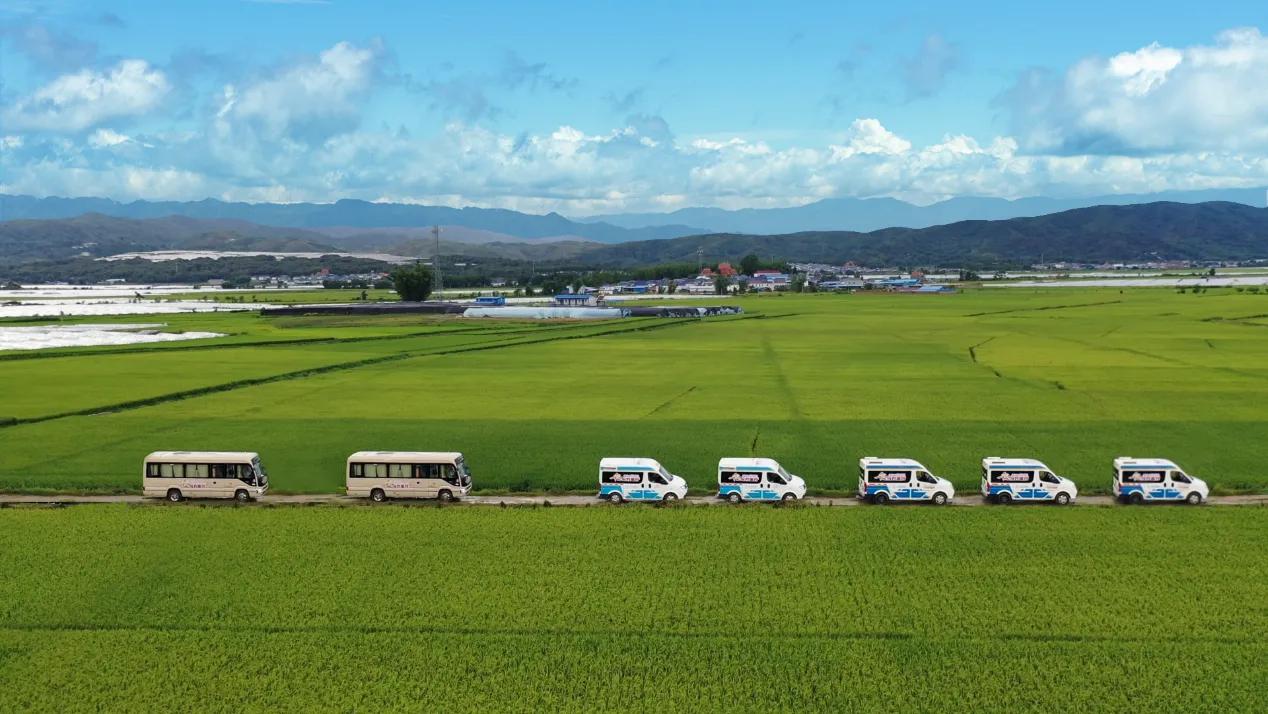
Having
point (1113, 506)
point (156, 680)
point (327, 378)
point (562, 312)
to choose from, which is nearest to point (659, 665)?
point (156, 680)

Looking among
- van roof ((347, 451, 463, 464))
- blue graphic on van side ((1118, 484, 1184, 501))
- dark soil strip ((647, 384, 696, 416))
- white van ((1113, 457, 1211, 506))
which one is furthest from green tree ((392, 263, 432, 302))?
blue graphic on van side ((1118, 484, 1184, 501))

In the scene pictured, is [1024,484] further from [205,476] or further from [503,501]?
[205,476]

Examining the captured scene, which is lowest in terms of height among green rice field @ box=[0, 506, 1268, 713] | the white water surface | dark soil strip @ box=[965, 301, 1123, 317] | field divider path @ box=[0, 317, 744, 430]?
green rice field @ box=[0, 506, 1268, 713]

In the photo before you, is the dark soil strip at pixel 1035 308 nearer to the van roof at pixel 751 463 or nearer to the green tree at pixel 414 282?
the green tree at pixel 414 282

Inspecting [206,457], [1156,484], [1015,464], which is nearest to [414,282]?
[206,457]

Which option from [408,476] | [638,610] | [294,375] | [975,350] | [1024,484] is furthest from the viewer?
[975,350]

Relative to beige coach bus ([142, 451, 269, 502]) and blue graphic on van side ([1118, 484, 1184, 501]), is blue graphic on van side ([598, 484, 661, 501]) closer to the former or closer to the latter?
beige coach bus ([142, 451, 269, 502])

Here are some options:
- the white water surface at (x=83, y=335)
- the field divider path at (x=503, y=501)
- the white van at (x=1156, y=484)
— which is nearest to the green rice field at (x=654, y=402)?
the field divider path at (x=503, y=501)
